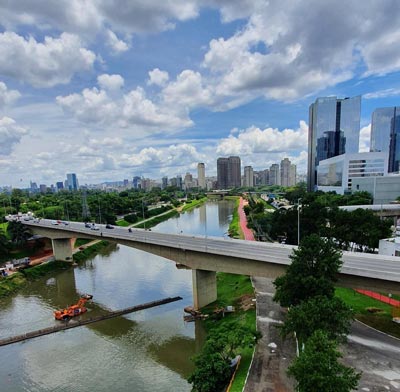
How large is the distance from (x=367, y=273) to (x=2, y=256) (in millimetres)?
63187

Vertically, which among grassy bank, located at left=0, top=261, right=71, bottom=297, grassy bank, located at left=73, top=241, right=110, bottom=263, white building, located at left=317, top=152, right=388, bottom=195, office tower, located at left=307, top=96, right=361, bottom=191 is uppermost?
office tower, located at left=307, top=96, right=361, bottom=191

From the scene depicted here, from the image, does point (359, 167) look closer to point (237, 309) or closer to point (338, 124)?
point (338, 124)

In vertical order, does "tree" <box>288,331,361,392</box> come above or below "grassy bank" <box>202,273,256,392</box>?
above

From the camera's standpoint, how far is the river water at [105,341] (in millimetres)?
22641

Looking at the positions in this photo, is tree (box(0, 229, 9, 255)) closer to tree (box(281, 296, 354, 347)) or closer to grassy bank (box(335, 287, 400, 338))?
tree (box(281, 296, 354, 347))

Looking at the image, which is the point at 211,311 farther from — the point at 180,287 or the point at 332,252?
the point at 332,252

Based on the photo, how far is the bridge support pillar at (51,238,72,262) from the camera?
5663cm

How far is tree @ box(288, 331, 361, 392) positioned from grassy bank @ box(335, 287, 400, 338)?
12.8m

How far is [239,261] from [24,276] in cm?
3864

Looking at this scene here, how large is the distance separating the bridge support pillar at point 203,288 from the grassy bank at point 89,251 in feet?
116

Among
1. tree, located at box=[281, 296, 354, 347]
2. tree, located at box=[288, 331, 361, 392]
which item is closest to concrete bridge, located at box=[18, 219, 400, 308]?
tree, located at box=[281, 296, 354, 347]

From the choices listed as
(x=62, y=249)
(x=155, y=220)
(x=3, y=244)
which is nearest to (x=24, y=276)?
(x=62, y=249)

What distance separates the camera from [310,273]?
72.6 ft

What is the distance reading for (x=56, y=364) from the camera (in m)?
24.8
